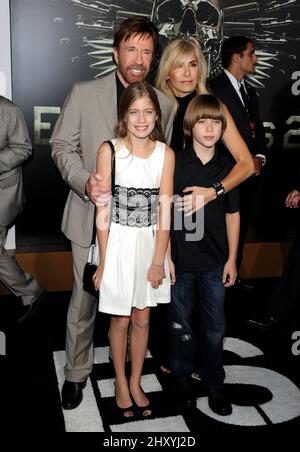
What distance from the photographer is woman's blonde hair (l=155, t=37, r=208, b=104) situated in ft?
7.66

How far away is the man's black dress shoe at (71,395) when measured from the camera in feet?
7.64

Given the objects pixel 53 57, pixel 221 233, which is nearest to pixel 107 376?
pixel 221 233

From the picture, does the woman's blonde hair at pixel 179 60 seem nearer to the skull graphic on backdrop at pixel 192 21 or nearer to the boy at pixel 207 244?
the boy at pixel 207 244

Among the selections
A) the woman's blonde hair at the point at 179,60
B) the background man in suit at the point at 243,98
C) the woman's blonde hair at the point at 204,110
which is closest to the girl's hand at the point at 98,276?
the woman's blonde hair at the point at 204,110

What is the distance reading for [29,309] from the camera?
11.0 ft

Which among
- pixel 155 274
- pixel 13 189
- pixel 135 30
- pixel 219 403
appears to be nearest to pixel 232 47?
pixel 135 30

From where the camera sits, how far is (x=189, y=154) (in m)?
2.22

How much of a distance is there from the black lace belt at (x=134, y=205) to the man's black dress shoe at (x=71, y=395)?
85cm

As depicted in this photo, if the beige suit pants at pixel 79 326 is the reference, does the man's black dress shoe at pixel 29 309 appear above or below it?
below

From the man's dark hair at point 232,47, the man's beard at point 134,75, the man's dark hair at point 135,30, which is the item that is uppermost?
the man's dark hair at point 232,47

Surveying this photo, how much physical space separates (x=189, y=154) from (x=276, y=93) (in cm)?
214

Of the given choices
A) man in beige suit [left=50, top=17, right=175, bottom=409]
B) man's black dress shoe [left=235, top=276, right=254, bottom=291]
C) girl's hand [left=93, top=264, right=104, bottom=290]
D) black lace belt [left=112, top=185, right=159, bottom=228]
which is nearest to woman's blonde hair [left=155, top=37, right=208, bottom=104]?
man in beige suit [left=50, top=17, right=175, bottom=409]
